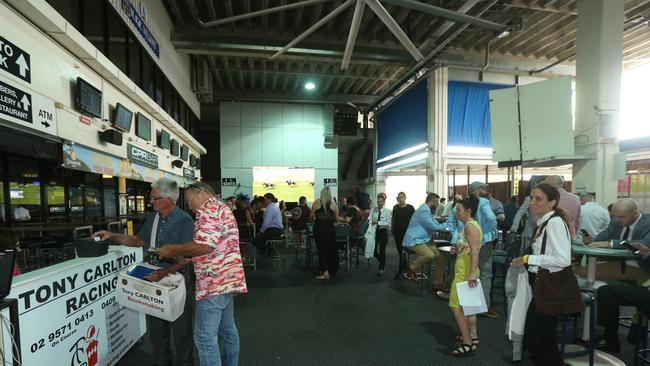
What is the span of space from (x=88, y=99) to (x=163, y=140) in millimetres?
3202

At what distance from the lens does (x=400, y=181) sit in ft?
49.2

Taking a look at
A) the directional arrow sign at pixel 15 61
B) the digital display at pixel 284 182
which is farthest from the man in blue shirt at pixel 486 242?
the digital display at pixel 284 182

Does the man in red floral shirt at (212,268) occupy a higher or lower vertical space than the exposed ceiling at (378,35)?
lower

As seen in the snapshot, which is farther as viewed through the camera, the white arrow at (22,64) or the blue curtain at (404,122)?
the blue curtain at (404,122)

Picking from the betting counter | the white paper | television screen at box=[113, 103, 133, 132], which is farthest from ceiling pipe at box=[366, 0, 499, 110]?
the betting counter

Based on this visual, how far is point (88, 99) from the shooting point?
12.6 feet

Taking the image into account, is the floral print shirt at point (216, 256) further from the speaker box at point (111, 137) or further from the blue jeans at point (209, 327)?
the speaker box at point (111, 137)

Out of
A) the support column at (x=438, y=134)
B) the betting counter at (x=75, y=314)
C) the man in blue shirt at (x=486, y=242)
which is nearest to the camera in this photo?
the betting counter at (x=75, y=314)

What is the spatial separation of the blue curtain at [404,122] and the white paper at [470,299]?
718 cm

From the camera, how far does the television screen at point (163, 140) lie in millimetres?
6820

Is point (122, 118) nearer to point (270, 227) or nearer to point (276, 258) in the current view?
point (270, 227)

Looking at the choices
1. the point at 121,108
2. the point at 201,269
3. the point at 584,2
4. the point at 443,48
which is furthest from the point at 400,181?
the point at 201,269

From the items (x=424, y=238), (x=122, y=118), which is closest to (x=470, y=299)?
(x=424, y=238)

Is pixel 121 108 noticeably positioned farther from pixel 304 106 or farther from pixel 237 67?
pixel 304 106
